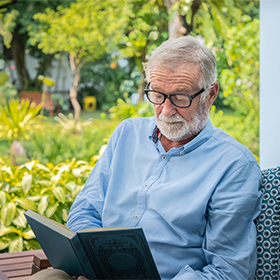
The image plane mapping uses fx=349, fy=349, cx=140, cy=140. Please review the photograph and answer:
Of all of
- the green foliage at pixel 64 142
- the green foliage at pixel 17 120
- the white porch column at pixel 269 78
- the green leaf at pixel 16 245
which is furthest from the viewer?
the green foliage at pixel 64 142

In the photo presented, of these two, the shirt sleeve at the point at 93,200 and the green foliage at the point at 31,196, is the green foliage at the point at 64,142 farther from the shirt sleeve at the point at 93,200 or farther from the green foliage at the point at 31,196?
the shirt sleeve at the point at 93,200

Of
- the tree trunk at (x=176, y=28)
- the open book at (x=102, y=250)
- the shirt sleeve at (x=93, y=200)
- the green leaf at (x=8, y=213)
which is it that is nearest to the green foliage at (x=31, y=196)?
the green leaf at (x=8, y=213)

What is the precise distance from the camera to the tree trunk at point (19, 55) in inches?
200

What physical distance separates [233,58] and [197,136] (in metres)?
3.40

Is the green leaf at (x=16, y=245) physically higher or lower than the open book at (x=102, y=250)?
lower

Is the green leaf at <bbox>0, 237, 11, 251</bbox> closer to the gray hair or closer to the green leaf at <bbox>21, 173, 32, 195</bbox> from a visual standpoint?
the green leaf at <bbox>21, 173, 32, 195</bbox>

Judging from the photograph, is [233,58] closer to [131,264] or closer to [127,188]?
[127,188]

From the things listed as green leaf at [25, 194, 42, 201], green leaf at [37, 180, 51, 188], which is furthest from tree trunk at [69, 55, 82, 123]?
green leaf at [25, 194, 42, 201]

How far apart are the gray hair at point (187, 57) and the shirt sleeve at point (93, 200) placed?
0.50 meters

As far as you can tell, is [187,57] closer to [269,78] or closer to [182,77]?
[182,77]

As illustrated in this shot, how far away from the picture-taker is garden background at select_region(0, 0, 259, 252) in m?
4.52

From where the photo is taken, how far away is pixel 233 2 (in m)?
4.52

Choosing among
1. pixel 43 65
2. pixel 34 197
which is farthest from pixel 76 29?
pixel 34 197

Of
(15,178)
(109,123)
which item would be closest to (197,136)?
(15,178)
